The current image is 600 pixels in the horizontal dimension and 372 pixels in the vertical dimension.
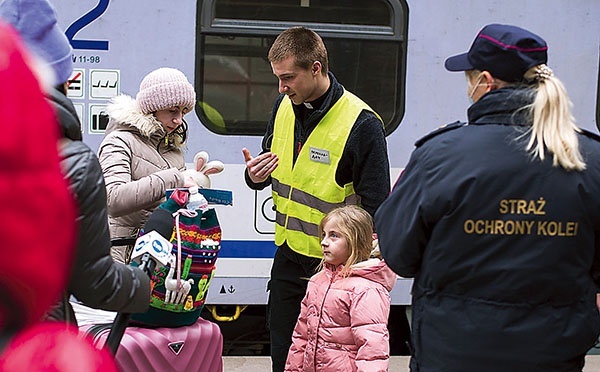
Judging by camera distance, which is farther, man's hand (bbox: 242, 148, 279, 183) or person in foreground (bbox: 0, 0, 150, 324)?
man's hand (bbox: 242, 148, 279, 183)

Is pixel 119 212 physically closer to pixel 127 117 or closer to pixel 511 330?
pixel 127 117

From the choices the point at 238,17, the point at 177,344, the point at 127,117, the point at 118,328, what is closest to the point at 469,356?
the point at 118,328

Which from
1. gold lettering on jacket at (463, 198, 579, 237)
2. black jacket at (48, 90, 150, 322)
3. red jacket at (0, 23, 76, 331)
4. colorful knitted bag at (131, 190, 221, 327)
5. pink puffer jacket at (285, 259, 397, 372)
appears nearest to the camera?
red jacket at (0, 23, 76, 331)

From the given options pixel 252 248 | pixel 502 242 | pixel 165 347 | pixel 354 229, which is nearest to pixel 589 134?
pixel 502 242

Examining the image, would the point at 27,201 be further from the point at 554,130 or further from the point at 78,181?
the point at 554,130

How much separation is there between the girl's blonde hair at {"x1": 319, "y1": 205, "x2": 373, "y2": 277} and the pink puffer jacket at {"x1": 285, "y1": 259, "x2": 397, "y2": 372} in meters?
0.07

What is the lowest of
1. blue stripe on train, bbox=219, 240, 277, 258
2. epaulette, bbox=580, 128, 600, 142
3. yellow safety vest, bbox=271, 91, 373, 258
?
blue stripe on train, bbox=219, 240, 277, 258

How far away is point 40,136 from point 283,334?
308 cm

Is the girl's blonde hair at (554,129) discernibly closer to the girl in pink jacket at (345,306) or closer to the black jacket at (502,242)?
the black jacket at (502,242)

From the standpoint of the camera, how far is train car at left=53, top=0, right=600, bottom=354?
5.64 m

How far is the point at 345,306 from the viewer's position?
3844 mm

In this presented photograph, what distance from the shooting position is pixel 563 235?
2.74 metres

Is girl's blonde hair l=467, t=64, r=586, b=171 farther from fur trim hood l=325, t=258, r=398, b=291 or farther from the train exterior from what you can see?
the train exterior

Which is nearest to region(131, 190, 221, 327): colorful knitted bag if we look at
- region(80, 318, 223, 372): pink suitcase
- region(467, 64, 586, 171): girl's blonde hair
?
region(80, 318, 223, 372): pink suitcase
